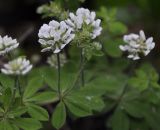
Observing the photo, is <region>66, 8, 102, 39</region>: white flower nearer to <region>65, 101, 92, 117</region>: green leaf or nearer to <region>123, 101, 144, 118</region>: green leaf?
<region>65, 101, 92, 117</region>: green leaf

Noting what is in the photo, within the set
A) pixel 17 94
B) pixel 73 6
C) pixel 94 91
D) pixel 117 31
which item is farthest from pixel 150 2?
pixel 17 94

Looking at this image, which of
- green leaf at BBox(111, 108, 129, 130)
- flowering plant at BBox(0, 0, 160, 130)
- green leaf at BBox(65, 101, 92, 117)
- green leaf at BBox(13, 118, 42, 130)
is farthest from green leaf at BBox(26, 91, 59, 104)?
green leaf at BBox(111, 108, 129, 130)

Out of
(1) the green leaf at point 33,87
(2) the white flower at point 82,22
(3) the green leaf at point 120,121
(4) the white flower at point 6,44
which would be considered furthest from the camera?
(3) the green leaf at point 120,121

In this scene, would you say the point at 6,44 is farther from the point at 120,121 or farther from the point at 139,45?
the point at 120,121

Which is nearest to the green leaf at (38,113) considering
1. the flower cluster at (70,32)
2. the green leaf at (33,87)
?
the green leaf at (33,87)

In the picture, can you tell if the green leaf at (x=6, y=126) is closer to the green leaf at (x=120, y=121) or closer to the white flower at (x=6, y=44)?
the white flower at (x=6, y=44)

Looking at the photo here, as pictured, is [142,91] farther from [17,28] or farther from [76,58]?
[17,28]
